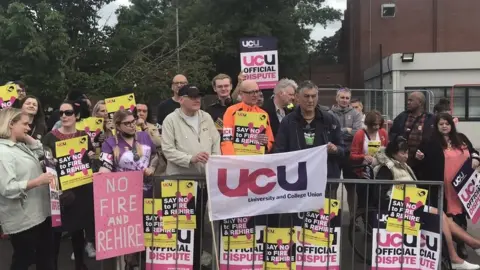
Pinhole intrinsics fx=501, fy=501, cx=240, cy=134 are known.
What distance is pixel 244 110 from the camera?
5.37m

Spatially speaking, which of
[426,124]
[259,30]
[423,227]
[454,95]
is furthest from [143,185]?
[259,30]

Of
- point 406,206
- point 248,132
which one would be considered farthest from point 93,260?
point 406,206

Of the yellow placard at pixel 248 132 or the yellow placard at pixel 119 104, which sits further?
the yellow placard at pixel 119 104

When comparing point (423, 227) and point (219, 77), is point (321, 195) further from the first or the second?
point (219, 77)

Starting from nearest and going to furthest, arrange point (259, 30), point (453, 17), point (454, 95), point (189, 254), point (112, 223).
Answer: point (112, 223) → point (189, 254) → point (454, 95) → point (259, 30) → point (453, 17)

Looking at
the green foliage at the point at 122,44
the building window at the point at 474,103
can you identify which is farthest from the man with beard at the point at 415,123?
the building window at the point at 474,103

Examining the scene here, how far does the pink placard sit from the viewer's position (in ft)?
14.3

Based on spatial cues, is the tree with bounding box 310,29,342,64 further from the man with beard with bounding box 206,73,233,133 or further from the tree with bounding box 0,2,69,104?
the man with beard with bounding box 206,73,233,133

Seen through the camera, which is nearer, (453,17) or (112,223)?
(112,223)

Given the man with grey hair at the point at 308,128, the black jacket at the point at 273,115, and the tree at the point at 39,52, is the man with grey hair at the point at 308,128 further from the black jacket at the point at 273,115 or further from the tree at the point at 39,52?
the tree at the point at 39,52

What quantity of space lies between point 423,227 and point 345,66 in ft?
133

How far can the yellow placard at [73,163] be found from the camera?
4512 millimetres

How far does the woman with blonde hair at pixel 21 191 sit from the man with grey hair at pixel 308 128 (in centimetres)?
219

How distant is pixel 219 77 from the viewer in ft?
19.3
